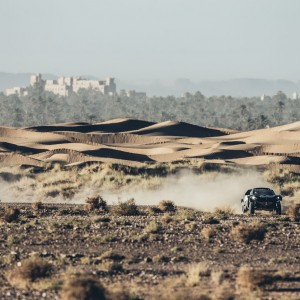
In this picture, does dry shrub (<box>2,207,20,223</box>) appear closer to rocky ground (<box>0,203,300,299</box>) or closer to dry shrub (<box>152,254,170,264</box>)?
rocky ground (<box>0,203,300,299</box>)

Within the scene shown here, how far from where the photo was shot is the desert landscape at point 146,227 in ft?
71.9

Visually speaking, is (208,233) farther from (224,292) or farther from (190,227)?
(224,292)

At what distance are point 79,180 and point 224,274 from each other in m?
39.7

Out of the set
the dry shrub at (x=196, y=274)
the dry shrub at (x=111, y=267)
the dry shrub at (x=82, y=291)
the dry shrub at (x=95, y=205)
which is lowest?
the dry shrub at (x=95, y=205)

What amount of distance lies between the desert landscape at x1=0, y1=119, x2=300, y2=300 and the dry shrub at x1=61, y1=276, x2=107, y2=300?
0.07 feet

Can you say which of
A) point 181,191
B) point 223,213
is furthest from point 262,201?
point 181,191

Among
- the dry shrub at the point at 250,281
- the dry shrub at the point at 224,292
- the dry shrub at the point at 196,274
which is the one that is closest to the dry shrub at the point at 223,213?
the dry shrub at the point at 196,274

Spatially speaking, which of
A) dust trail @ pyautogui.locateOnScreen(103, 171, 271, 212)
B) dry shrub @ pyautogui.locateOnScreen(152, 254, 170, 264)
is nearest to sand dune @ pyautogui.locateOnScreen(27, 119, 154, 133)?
dust trail @ pyautogui.locateOnScreen(103, 171, 271, 212)

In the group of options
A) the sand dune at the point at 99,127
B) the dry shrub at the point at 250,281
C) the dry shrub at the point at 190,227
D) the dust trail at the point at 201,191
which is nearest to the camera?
the dry shrub at the point at 250,281

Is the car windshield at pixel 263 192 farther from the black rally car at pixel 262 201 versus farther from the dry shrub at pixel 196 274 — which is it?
the dry shrub at pixel 196 274

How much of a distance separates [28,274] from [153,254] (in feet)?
23.0

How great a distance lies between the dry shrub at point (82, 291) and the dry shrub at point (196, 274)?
3.22 meters

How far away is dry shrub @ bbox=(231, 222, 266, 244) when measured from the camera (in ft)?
103

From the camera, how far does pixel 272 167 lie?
72938 mm
